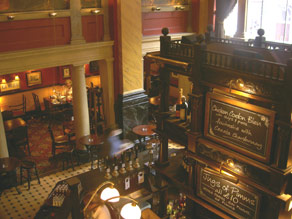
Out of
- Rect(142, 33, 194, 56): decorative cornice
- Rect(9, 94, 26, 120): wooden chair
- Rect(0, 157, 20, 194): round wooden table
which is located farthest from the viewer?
Rect(9, 94, 26, 120): wooden chair

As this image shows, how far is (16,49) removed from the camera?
25.6ft

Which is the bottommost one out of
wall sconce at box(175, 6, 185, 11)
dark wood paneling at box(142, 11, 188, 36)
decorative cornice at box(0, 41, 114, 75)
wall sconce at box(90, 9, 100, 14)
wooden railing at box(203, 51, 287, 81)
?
decorative cornice at box(0, 41, 114, 75)

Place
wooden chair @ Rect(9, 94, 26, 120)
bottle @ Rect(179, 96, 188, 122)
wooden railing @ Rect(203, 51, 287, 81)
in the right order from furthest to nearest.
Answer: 1. wooden chair @ Rect(9, 94, 26, 120)
2. bottle @ Rect(179, 96, 188, 122)
3. wooden railing @ Rect(203, 51, 287, 81)

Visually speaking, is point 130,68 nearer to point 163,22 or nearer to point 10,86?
point 163,22

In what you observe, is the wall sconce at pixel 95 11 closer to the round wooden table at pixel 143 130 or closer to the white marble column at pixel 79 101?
the white marble column at pixel 79 101

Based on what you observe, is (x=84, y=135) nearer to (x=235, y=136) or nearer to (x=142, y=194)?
(x=142, y=194)

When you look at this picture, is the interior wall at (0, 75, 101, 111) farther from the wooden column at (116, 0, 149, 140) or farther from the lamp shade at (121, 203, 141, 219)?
the lamp shade at (121, 203, 141, 219)

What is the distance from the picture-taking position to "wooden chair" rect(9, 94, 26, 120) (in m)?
12.7

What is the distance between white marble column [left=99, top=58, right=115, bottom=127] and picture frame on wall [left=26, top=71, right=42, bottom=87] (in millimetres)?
4580

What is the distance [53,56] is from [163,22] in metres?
3.80

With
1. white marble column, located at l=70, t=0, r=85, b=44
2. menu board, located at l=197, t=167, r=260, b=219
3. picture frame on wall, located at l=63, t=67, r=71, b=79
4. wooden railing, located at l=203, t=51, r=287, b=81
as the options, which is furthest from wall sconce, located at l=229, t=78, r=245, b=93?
picture frame on wall, located at l=63, t=67, r=71, b=79

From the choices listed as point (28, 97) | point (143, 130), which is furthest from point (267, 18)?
point (28, 97)

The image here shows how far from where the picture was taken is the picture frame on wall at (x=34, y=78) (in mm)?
13195

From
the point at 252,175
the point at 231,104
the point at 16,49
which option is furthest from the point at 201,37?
the point at 16,49
